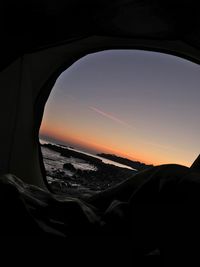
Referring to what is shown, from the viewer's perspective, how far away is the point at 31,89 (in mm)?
2436

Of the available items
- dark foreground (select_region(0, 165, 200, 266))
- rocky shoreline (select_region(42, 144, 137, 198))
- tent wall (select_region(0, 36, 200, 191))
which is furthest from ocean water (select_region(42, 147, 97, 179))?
dark foreground (select_region(0, 165, 200, 266))

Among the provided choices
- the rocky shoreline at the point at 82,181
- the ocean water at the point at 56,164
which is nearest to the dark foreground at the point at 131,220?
the rocky shoreline at the point at 82,181

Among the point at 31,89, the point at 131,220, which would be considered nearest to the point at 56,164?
the point at 31,89

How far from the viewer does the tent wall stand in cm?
225

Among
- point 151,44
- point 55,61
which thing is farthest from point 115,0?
point 55,61

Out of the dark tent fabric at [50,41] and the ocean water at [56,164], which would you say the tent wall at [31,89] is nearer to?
the dark tent fabric at [50,41]

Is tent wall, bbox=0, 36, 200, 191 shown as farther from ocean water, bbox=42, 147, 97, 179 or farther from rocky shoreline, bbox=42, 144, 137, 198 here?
ocean water, bbox=42, 147, 97, 179

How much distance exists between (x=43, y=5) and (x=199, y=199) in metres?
1.27

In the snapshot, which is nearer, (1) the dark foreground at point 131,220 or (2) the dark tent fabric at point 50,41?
(1) the dark foreground at point 131,220

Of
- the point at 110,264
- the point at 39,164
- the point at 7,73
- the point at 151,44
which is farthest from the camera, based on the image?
the point at 39,164

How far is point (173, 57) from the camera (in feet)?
8.04

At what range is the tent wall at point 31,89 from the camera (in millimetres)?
2250

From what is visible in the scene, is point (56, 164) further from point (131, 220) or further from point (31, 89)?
point (131, 220)

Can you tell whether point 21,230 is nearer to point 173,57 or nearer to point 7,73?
point 7,73
